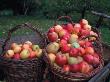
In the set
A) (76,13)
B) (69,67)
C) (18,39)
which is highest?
(69,67)

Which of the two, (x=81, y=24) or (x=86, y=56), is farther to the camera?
(x=81, y=24)

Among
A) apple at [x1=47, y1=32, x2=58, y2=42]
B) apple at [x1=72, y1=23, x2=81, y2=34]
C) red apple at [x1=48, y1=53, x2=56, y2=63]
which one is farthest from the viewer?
apple at [x1=72, y1=23, x2=81, y2=34]

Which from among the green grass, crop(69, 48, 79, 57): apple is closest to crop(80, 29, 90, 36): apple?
crop(69, 48, 79, 57): apple

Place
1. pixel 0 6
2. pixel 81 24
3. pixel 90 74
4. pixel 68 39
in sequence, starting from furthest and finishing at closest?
pixel 0 6 → pixel 81 24 → pixel 68 39 → pixel 90 74

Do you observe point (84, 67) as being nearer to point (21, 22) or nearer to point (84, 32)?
point (84, 32)

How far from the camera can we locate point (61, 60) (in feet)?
10.3

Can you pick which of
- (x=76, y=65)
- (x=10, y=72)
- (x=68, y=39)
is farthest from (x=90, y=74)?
(x=10, y=72)

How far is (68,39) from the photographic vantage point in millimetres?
3482

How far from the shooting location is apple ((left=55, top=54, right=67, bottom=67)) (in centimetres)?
313

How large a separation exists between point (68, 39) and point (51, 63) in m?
0.49

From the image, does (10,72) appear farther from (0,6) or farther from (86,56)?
(0,6)

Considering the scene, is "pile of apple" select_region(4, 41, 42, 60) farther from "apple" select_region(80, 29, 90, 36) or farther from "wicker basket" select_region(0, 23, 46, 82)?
"apple" select_region(80, 29, 90, 36)

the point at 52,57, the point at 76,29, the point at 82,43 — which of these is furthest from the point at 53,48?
the point at 76,29

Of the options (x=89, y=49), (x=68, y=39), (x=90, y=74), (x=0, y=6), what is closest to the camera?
(x=90, y=74)
